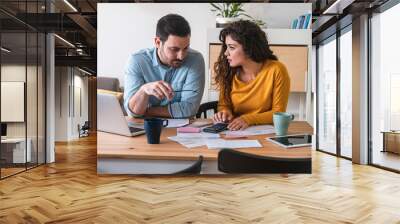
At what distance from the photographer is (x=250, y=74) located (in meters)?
4.04

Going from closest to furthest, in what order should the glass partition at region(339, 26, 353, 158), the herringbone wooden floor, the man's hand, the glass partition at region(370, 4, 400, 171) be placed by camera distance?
the herringbone wooden floor → the man's hand → the glass partition at region(370, 4, 400, 171) → the glass partition at region(339, 26, 353, 158)

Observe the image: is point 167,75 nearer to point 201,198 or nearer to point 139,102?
point 139,102

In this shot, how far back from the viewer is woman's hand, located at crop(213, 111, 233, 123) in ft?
13.1

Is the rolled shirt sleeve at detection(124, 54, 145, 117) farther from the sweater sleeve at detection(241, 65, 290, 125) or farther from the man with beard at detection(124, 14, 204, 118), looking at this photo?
the sweater sleeve at detection(241, 65, 290, 125)

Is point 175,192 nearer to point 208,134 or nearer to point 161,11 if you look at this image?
point 208,134

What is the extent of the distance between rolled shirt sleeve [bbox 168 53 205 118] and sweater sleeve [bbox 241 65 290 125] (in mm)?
506

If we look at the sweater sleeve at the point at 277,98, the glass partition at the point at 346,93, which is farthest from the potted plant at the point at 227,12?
the glass partition at the point at 346,93

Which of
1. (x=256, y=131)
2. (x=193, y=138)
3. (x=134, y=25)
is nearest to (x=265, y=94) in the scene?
(x=256, y=131)

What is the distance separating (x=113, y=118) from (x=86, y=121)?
454 inches

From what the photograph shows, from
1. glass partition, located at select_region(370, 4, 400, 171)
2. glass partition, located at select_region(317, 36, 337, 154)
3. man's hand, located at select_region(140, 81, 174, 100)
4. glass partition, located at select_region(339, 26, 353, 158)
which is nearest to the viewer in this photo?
man's hand, located at select_region(140, 81, 174, 100)

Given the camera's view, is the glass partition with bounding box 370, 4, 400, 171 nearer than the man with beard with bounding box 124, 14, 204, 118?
No

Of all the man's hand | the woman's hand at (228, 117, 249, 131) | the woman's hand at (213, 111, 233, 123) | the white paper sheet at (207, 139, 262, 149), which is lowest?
the white paper sheet at (207, 139, 262, 149)

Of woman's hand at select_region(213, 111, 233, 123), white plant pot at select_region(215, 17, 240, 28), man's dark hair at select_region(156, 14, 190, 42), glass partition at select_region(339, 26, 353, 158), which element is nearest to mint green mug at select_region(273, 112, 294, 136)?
woman's hand at select_region(213, 111, 233, 123)

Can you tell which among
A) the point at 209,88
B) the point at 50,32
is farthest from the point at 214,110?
the point at 50,32
